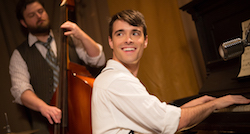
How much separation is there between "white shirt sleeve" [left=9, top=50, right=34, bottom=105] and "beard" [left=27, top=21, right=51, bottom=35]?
0.15 meters

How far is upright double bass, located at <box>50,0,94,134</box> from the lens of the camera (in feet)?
4.34

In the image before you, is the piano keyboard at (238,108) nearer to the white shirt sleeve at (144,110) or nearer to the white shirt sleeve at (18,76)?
the white shirt sleeve at (144,110)

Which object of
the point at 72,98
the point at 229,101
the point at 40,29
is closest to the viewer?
the point at 229,101

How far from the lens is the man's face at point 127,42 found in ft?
3.62

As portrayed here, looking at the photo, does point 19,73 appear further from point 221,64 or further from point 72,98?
point 221,64

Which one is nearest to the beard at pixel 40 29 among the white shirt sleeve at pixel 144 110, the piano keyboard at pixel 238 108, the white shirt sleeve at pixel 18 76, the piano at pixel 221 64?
the white shirt sleeve at pixel 18 76

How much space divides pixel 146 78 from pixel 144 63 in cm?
→ 17

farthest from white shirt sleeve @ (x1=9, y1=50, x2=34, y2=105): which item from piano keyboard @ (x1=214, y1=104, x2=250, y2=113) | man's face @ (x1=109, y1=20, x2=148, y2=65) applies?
piano keyboard @ (x1=214, y1=104, x2=250, y2=113)

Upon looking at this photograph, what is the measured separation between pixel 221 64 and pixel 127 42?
2.61 feet

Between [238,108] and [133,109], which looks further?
[238,108]

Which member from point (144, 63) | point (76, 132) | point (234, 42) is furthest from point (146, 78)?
point (234, 42)

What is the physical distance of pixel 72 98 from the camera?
1.41 metres

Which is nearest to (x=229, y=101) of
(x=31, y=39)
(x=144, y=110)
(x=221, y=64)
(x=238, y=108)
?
(x=238, y=108)

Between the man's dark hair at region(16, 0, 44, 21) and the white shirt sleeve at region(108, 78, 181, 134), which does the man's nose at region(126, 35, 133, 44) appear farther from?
the man's dark hair at region(16, 0, 44, 21)
